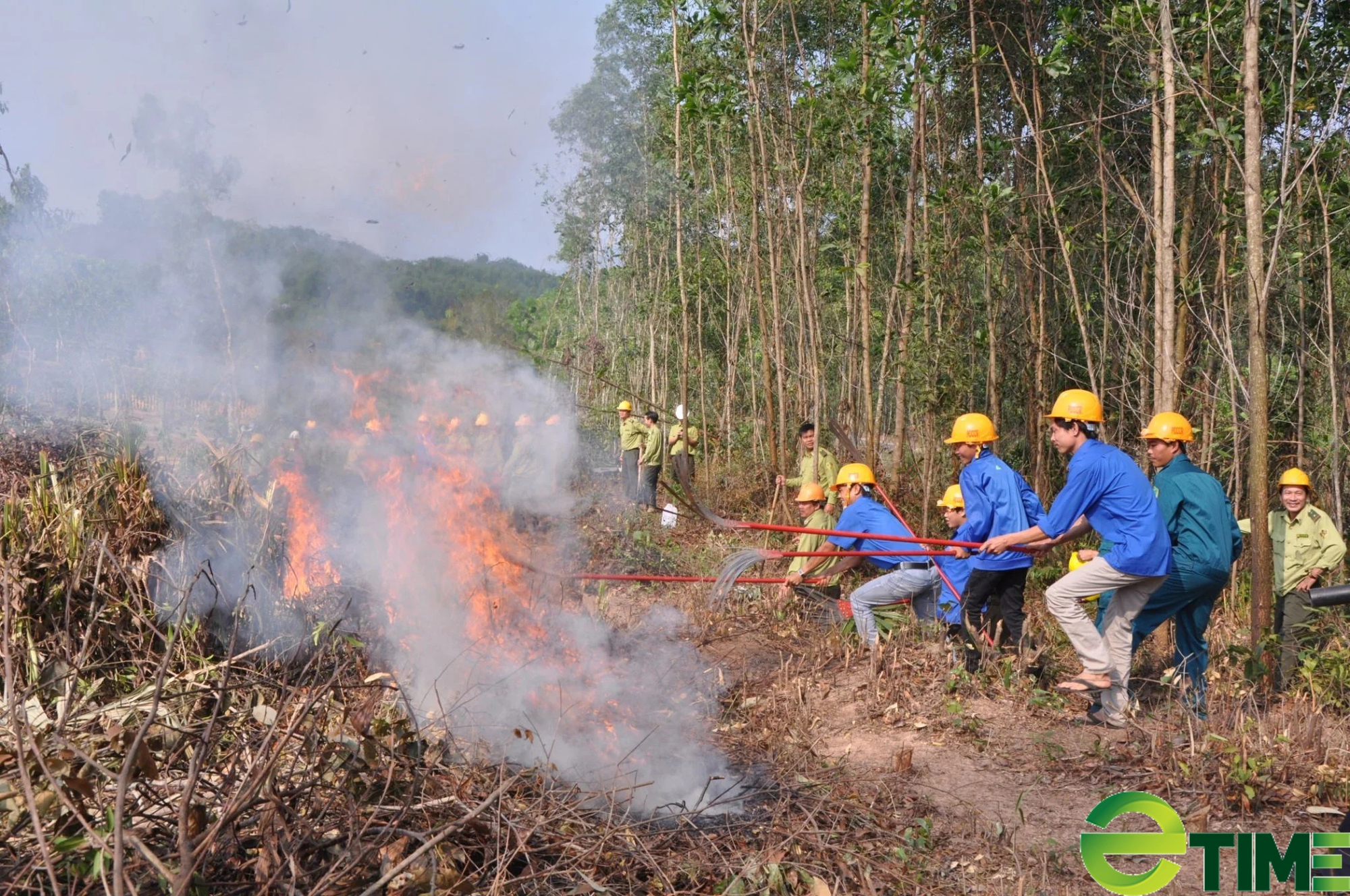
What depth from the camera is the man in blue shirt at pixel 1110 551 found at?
18.4ft

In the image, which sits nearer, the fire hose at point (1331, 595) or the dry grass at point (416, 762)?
the fire hose at point (1331, 595)

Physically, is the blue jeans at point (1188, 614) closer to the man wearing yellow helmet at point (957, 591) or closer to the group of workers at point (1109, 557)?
the group of workers at point (1109, 557)

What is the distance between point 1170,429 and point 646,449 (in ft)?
28.1

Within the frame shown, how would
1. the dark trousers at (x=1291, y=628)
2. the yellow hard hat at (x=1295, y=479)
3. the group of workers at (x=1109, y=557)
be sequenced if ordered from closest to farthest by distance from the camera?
the group of workers at (x=1109, y=557)
the dark trousers at (x=1291, y=628)
the yellow hard hat at (x=1295, y=479)

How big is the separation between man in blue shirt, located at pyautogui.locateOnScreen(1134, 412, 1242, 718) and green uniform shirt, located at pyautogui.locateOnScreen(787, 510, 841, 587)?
98.5 inches

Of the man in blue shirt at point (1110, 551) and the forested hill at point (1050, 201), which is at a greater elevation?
the forested hill at point (1050, 201)

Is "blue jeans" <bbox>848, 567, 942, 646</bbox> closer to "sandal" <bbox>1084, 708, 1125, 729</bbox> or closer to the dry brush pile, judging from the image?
"sandal" <bbox>1084, 708, 1125, 729</bbox>

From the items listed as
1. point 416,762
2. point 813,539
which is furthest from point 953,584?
point 416,762

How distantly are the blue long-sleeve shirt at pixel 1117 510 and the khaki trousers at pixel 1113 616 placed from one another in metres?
0.11

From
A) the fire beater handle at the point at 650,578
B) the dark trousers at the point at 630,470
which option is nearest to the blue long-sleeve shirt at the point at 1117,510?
the fire beater handle at the point at 650,578

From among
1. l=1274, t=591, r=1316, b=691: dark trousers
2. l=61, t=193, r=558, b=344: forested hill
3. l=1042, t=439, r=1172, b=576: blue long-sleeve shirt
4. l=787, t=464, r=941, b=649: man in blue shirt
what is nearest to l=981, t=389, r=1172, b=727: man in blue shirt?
l=1042, t=439, r=1172, b=576: blue long-sleeve shirt

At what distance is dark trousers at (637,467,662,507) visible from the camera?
13828 millimetres

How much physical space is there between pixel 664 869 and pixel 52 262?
10.6 m

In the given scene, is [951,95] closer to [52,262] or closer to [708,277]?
[708,277]
